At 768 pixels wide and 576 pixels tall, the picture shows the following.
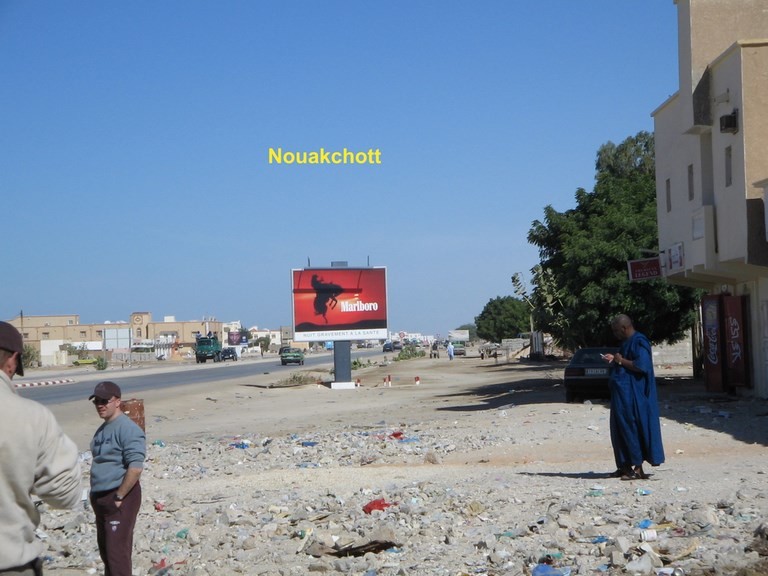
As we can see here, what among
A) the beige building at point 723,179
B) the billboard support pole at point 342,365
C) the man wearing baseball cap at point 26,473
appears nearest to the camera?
the man wearing baseball cap at point 26,473

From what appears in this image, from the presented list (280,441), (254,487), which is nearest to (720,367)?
(280,441)

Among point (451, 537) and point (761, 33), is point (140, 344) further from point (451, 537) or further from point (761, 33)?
point (451, 537)

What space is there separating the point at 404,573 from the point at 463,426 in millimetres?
13146

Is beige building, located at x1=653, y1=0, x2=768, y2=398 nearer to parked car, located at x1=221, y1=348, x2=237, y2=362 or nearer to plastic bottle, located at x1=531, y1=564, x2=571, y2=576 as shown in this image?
plastic bottle, located at x1=531, y1=564, x2=571, y2=576

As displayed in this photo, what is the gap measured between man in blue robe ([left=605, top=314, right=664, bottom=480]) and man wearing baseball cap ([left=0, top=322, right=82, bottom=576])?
305 inches

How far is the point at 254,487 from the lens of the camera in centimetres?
1316

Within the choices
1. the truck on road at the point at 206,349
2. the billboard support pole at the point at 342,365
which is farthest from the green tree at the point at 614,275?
the truck on road at the point at 206,349

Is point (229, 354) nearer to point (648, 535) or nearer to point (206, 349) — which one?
point (206, 349)

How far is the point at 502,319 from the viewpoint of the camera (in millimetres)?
133625

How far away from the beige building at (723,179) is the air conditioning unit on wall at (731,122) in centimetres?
2

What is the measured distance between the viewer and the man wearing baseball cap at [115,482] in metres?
7.07

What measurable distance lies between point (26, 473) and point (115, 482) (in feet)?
9.79

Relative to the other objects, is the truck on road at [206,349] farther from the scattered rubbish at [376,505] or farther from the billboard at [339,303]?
the scattered rubbish at [376,505]

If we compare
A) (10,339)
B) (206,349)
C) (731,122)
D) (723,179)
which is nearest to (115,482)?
(10,339)
